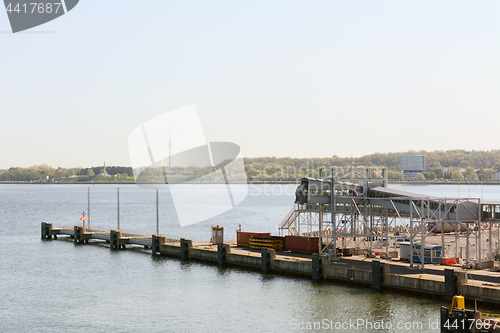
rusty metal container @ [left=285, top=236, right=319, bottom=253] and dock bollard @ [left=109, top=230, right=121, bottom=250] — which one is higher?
rusty metal container @ [left=285, top=236, right=319, bottom=253]

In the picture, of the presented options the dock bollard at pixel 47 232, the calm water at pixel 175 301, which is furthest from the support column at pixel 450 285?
the dock bollard at pixel 47 232

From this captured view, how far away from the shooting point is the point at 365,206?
55.8m

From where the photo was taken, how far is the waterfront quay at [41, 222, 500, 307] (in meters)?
38.7

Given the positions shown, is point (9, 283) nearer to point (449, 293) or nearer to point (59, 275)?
point (59, 275)

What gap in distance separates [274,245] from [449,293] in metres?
25.6

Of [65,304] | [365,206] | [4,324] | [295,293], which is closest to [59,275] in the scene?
[65,304]

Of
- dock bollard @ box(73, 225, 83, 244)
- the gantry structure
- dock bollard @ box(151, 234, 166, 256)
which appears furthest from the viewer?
dock bollard @ box(73, 225, 83, 244)

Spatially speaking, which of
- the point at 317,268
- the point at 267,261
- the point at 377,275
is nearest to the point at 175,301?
the point at 267,261

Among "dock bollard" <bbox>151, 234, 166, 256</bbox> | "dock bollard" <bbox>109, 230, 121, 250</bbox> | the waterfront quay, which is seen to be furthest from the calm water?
"dock bollard" <bbox>109, 230, 121, 250</bbox>

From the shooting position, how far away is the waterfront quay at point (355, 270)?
38.7 meters
